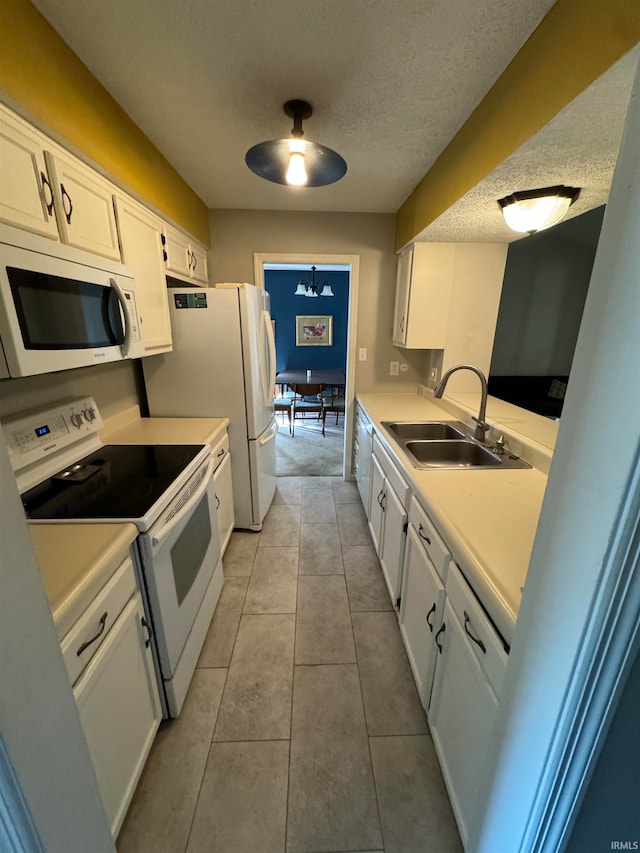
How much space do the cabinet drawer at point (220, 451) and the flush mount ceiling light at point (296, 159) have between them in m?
1.39

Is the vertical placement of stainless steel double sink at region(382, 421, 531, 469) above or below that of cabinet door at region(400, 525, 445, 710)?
above

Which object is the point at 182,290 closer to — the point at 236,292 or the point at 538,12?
the point at 236,292

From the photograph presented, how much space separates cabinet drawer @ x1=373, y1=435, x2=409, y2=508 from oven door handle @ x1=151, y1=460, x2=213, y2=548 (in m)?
0.95

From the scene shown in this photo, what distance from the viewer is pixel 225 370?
87.7 inches

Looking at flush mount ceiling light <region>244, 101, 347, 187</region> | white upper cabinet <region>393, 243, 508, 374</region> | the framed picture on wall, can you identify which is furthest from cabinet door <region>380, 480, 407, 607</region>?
the framed picture on wall

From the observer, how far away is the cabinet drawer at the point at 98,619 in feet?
2.63

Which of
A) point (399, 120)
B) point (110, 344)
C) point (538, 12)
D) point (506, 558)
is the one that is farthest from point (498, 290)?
point (110, 344)

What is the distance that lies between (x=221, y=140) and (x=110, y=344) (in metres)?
1.29

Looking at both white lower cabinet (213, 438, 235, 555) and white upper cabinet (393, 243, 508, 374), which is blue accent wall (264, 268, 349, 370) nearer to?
white upper cabinet (393, 243, 508, 374)

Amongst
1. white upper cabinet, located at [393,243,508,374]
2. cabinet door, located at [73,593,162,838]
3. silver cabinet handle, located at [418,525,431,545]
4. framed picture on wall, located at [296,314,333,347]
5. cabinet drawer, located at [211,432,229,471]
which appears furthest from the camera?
framed picture on wall, located at [296,314,333,347]

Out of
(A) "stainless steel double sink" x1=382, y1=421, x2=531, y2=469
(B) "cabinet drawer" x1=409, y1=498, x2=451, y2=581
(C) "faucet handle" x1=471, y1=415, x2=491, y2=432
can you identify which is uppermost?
(C) "faucet handle" x1=471, y1=415, x2=491, y2=432

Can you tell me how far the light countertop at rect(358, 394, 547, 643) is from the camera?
83 centimetres

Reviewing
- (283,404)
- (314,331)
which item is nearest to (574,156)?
(283,404)

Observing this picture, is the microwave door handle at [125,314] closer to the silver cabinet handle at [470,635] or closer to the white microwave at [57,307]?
the white microwave at [57,307]
